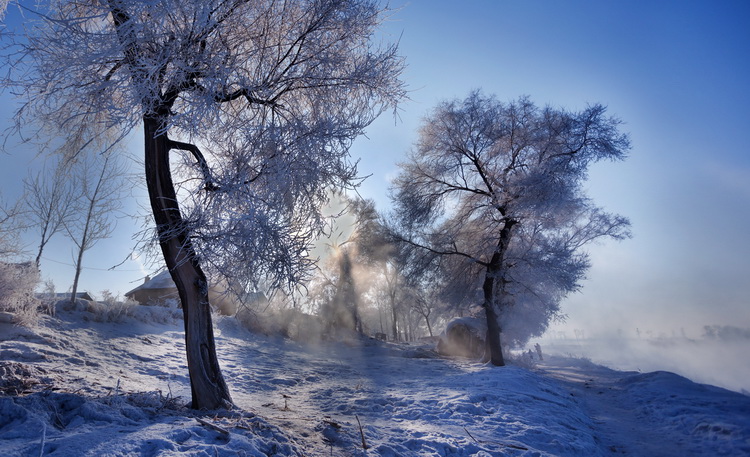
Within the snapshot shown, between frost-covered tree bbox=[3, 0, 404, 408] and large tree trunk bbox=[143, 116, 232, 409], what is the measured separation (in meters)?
0.02

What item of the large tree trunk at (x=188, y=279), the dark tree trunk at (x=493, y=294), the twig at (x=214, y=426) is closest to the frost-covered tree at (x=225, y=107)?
the large tree trunk at (x=188, y=279)

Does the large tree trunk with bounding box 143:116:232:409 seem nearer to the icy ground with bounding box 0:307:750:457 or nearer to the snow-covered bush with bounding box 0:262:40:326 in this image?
the icy ground with bounding box 0:307:750:457

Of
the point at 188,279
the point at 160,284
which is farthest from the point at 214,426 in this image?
the point at 160,284

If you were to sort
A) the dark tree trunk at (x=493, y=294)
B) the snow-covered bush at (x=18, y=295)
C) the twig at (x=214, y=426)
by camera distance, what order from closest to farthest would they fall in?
the twig at (x=214, y=426), the snow-covered bush at (x=18, y=295), the dark tree trunk at (x=493, y=294)

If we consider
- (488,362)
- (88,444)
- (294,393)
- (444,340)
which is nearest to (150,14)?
(88,444)

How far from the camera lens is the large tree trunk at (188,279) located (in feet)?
16.5

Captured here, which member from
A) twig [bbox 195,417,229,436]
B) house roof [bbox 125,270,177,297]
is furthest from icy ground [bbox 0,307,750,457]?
house roof [bbox 125,270,177,297]

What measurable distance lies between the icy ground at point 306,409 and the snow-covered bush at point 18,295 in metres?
0.40

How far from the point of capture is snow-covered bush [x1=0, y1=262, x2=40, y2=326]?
28.0ft

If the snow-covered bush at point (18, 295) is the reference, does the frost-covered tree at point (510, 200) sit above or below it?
above

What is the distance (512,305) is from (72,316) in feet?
47.3

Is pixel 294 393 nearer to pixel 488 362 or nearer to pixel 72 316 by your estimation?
pixel 72 316

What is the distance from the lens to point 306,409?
6.25 m

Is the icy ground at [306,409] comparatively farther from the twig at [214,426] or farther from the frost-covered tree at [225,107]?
the frost-covered tree at [225,107]
